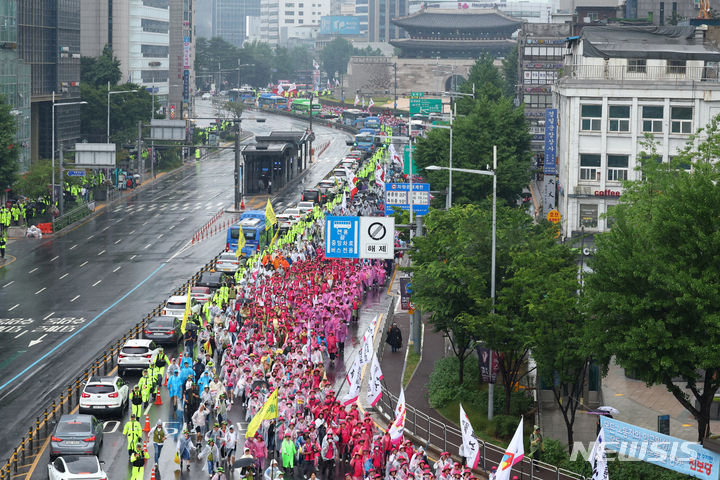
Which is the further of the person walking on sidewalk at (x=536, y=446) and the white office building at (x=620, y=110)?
the white office building at (x=620, y=110)

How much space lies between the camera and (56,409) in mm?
41406

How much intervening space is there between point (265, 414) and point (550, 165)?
40304 mm

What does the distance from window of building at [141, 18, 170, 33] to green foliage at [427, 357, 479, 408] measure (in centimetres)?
11249

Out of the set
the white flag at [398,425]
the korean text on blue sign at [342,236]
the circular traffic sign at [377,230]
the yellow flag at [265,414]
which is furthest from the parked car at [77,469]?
the circular traffic sign at [377,230]

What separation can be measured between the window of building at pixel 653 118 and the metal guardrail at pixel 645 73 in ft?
5.69

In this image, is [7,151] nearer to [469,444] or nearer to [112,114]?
[112,114]

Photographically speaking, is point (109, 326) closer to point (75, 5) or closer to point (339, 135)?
point (75, 5)

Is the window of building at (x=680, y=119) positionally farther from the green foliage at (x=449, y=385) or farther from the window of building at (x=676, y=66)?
the green foliage at (x=449, y=385)

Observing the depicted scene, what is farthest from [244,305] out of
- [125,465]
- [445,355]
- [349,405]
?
[125,465]

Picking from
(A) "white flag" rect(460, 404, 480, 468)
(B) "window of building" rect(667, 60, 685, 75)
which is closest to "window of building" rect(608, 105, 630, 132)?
(B) "window of building" rect(667, 60, 685, 75)

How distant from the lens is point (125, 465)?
117 ft

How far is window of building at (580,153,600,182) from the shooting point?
68.2 m

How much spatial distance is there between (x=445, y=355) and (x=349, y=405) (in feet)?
35.5

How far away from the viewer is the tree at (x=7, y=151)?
81000 mm
